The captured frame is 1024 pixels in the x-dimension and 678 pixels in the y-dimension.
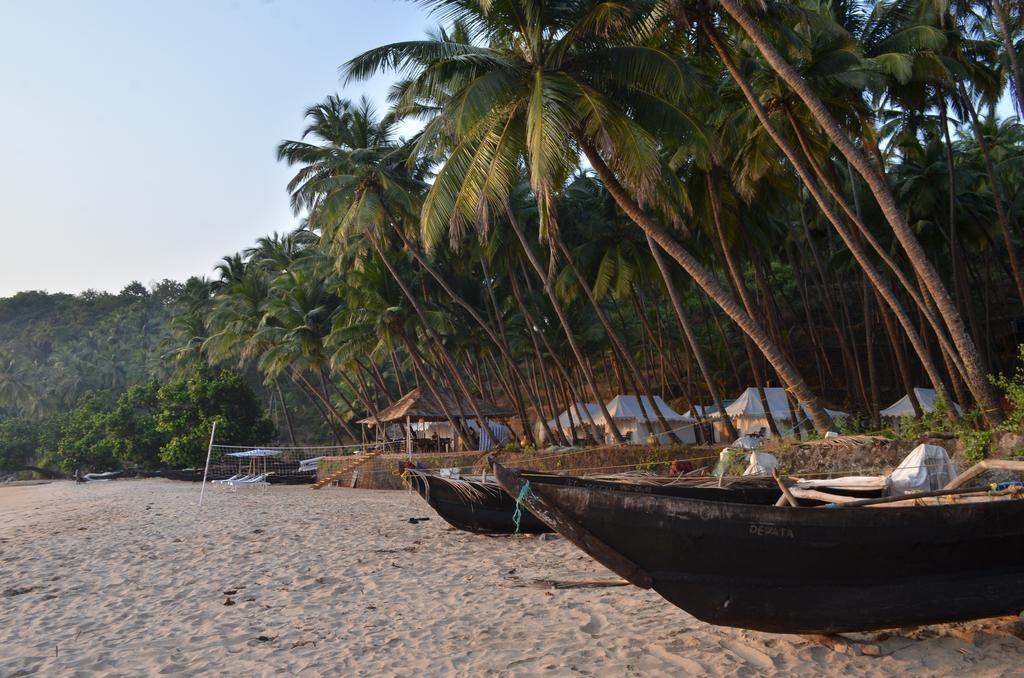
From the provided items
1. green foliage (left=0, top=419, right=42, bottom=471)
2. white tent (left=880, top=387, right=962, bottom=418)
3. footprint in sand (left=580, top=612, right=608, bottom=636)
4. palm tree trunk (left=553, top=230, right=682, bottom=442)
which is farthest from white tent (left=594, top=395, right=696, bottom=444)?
green foliage (left=0, top=419, right=42, bottom=471)

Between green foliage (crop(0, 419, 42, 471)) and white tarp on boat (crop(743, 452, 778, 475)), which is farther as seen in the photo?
green foliage (crop(0, 419, 42, 471))

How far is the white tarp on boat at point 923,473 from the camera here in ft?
21.9

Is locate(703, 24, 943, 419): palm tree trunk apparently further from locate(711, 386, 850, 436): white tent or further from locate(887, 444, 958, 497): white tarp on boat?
locate(711, 386, 850, 436): white tent

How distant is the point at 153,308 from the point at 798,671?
243ft

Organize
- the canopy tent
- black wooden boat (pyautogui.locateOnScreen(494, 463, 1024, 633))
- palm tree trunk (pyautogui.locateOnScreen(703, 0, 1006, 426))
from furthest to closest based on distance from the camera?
1. the canopy tent
2. palm tree trunk (pyautogui.locateOnScreen(703, 0, 1006, 426))
3. black wooden boat (pyautogui.locateOnScreen(494, 463, 1024, 633))

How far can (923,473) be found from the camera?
669 centimetres

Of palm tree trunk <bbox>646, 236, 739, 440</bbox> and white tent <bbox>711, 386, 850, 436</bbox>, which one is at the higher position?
palm tree trunk <bbox>646, 236, 739, 440</bbox>

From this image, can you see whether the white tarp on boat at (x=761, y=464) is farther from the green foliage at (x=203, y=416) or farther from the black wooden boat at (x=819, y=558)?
the green foliage at (x=203, y=416)

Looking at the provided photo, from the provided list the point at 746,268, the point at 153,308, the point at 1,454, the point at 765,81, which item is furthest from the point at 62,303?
the point at 765,81

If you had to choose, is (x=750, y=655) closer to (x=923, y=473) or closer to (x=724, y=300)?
(x=923, y=473)

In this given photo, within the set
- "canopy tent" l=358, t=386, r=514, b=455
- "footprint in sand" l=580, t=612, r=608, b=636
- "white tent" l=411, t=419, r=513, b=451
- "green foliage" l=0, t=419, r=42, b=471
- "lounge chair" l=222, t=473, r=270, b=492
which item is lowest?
"footprint in sand" l=580, t=612, r=608, b=636

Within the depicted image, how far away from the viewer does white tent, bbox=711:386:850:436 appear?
74.5ft

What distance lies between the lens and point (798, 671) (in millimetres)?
4988

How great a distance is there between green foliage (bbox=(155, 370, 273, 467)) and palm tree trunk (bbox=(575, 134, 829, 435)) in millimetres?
28609
